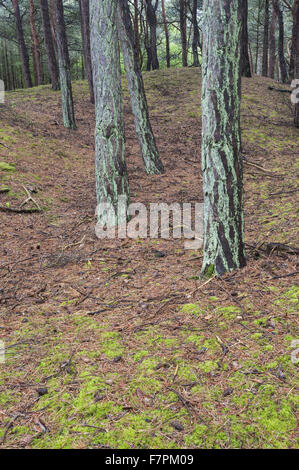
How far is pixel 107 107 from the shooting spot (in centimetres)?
569

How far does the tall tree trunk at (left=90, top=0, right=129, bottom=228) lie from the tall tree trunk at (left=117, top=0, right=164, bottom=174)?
2.66m

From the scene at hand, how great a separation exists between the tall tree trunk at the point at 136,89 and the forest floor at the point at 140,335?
2.14 m

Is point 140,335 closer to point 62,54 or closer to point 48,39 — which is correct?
point 62,54

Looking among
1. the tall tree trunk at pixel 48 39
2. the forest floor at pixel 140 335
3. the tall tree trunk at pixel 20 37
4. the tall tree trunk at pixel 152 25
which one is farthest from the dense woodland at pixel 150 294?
the tall tree trunk at pixel 152 25

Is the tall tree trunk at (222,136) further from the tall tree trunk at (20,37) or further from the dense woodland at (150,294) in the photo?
the tall tree trunk at (20,37)

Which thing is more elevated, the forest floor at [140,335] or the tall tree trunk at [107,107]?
the tall tree trunk at [107,107]

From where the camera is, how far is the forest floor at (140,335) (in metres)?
2.06

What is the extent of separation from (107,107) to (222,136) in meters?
2.86

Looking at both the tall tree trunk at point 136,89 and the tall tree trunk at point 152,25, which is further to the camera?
the tall tree trunk at point 152,25

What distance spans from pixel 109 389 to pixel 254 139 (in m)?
10.2

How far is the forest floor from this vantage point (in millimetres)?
2057

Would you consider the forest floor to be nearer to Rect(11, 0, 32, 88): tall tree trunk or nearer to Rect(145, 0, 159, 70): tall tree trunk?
Rect(11, 0, 32, 88): tall tree trunk

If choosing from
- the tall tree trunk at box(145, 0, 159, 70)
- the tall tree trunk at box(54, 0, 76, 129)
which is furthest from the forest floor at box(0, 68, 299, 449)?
the tall tree trunk at box(145, 0, 159, 70)
